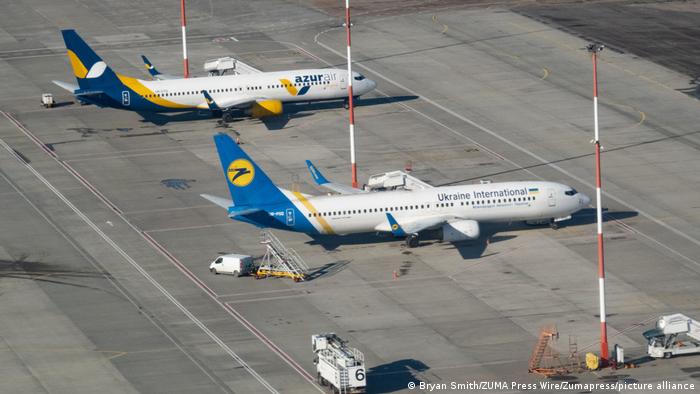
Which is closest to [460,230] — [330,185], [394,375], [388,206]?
[388,206]

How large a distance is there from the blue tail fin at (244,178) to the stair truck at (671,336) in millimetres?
30236

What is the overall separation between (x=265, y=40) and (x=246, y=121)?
3093 centimetres

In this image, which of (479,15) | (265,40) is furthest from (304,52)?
(479,15)

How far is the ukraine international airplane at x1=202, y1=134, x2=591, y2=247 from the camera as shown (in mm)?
112062

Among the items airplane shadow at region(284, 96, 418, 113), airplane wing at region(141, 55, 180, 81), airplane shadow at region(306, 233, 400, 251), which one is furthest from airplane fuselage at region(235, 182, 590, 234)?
airplane wing at region(141, 55, 180, 81)

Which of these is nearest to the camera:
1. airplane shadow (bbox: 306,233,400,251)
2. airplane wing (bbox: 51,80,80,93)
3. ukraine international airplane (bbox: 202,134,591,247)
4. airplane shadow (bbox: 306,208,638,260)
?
ukraine international airplane (bbox: 202,134,591,247)

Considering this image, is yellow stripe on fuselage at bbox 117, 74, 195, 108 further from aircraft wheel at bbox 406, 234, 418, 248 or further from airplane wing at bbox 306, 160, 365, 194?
aircraft wheel at bbox 406, 234, 418, 248

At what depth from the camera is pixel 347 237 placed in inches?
4656

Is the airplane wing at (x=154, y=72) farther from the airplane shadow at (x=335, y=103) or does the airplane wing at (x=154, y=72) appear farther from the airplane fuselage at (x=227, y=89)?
the airplane shadow at (x=335, y=103)

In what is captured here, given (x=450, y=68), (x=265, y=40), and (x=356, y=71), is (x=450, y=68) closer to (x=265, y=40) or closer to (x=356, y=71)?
(x=356, y=71)

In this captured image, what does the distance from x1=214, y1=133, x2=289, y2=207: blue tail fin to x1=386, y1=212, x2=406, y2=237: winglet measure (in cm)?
736

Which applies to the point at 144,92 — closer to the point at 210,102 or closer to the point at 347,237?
the point at 210,102

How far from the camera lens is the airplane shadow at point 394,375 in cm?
9156

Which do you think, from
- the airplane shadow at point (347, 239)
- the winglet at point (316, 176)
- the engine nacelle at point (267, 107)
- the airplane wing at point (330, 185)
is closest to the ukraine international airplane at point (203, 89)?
the engine nacelle at point (267, 107)
